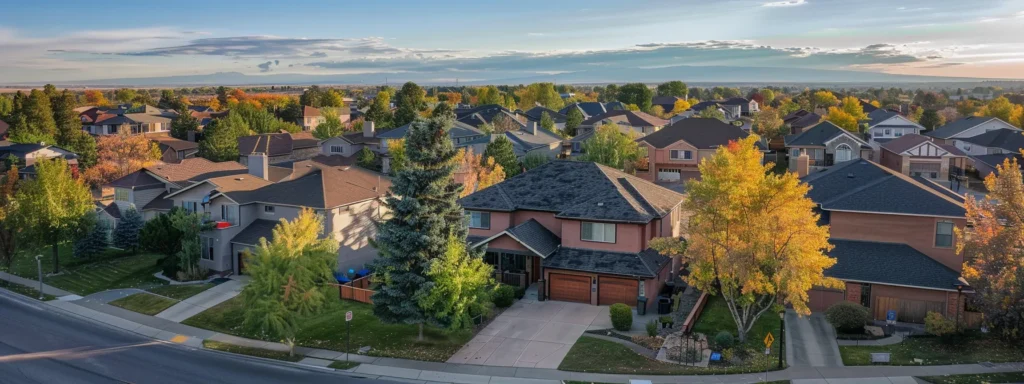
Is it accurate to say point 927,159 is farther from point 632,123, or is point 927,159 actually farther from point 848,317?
point 848,317

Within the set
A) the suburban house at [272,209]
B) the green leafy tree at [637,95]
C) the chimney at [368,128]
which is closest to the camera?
the suburban house at [272,209]

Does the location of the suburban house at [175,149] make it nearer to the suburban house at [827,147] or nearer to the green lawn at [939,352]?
the suburban house at [827,147]

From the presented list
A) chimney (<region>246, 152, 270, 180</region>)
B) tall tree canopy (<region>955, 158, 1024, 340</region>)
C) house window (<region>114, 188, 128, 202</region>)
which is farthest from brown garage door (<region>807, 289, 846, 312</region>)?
house window (<region>114, 188, 128, 202</region>)

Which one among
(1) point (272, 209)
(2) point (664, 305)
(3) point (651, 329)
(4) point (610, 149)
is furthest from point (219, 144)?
(3) point (651, 329)

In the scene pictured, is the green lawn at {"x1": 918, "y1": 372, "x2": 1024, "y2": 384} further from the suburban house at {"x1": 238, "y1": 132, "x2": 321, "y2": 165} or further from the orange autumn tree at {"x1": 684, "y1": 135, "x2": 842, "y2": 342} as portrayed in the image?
the suburban house at {"x1": 238, "y1": 132, "x2": 321, "y2": 165}

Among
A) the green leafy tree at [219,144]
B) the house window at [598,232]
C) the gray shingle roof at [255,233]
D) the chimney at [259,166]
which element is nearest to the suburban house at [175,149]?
the green leafy tree at [219,144]

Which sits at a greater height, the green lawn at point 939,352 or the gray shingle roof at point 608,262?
the gray shingle roof at point 608,262
